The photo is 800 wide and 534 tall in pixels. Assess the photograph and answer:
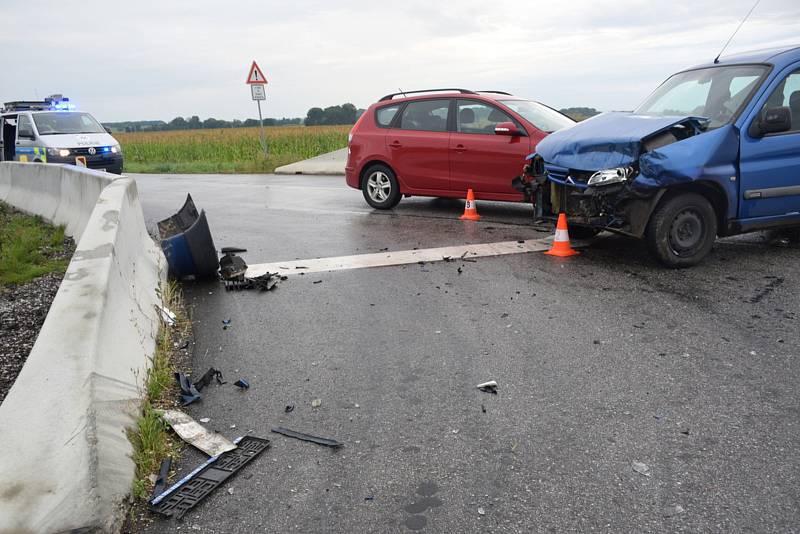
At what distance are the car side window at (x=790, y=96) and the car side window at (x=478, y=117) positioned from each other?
3843 mm

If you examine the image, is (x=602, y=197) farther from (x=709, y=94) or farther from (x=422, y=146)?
(x=422, y=146)

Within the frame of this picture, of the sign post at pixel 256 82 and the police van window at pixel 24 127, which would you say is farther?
the sign post at pixel 256 82

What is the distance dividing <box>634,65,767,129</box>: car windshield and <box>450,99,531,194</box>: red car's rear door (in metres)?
2.17

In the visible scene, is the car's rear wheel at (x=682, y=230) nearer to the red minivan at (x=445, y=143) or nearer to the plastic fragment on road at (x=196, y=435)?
the red minivan at (x=445, y=143)

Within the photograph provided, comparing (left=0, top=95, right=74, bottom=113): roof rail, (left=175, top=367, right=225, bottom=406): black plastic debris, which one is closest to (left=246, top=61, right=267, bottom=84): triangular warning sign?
(left=0, top=95, right=74, bottom=113): roof rail

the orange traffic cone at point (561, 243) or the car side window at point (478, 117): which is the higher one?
the car side window at point (478, 117)

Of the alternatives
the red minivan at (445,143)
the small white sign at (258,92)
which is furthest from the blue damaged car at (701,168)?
the small white sign at (258,92)

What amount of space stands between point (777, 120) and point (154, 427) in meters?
6.08

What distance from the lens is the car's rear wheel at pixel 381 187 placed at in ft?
36.7

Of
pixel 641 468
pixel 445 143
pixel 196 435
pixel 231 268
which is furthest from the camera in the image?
pixel 445 143

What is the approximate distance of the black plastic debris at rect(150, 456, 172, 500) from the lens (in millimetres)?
3146

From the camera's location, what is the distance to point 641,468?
127 inches

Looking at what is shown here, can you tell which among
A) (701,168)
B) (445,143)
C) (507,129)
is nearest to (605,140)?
(701,168)

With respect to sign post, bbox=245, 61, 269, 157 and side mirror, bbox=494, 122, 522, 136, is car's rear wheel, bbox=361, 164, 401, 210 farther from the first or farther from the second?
sign post, bbox=245, 61, 269, 157
